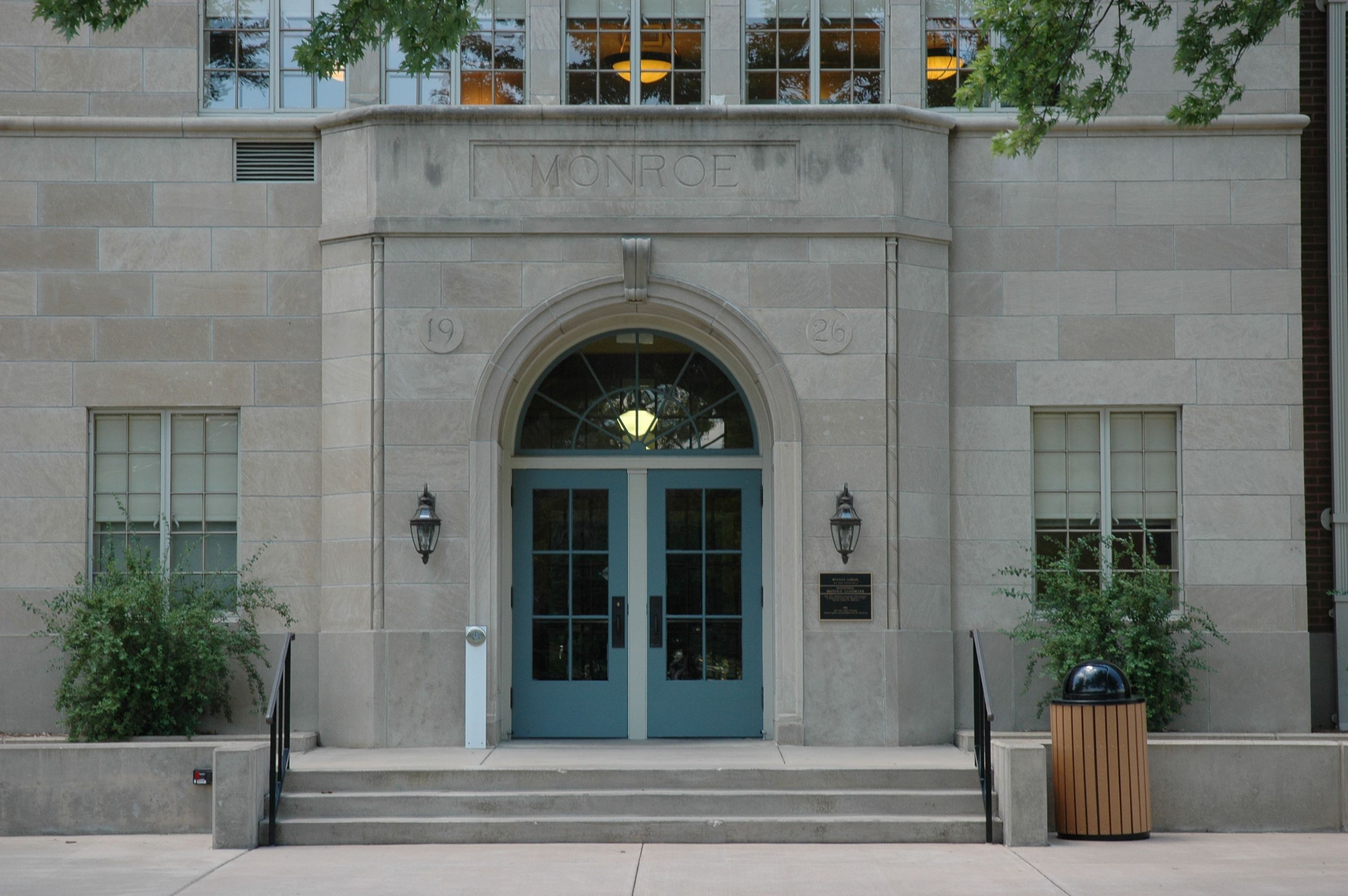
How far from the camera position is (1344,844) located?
1015 centimetres

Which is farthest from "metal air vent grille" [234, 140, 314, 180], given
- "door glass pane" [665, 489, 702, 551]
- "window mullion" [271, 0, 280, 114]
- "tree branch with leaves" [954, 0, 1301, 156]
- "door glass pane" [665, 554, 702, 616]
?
"tree branch with leaves" [954, 0, 1301, 156]

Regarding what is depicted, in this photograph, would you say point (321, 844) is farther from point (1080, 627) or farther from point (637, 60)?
point (637, 60)

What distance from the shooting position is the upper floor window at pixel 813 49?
13.2 meters

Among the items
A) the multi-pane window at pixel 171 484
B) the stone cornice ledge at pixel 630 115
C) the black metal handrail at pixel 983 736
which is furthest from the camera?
the multi-pane window at pixel 171 484

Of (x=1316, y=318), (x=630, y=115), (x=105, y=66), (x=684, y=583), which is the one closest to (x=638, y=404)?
(x=684, y=583)

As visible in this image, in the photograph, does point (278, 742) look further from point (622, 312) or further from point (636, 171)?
point (636, 171)

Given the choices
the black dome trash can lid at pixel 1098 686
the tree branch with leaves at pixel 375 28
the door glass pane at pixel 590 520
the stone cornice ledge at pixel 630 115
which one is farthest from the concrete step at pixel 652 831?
the stone cornice ledge at pixel 630 115

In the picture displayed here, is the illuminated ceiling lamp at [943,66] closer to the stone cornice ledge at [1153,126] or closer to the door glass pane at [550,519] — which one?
the stone cornice ledge at [1153,126]

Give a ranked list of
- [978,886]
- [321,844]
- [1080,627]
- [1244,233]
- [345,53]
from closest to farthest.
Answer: [978,886] → [345,53] → [321,844] → [1080,627] → [1244,233]

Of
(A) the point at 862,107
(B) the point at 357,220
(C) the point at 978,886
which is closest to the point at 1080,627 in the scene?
(C) the point at 978,886

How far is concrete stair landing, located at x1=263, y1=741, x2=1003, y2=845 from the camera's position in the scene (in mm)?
10406

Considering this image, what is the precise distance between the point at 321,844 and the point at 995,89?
23.7 feet

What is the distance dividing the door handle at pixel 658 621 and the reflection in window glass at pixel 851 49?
4.80 metres

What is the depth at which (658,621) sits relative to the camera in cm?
1319
